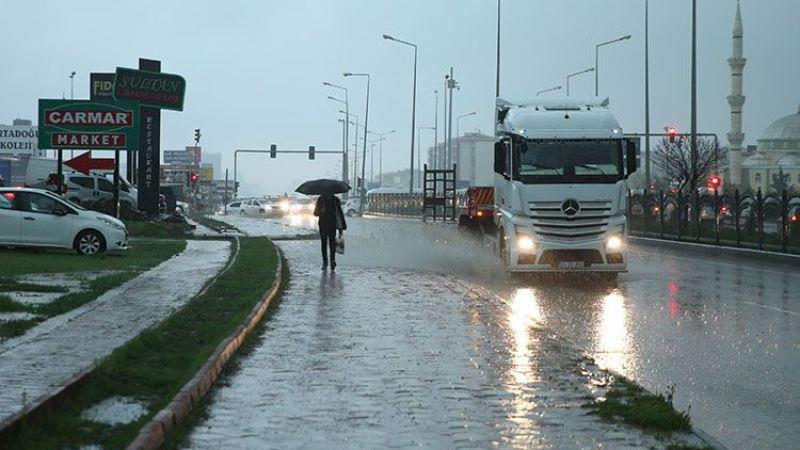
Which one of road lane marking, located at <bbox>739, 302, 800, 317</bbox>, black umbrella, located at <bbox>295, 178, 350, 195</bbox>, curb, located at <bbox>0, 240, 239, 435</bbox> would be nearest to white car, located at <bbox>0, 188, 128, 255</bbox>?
black umbrella, located at <bbox>295, 178, 350, 195</bbox>

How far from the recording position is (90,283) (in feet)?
59.0

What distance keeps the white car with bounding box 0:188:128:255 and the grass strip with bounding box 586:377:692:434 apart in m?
18.5

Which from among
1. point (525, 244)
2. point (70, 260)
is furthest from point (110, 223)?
point (525, 244)

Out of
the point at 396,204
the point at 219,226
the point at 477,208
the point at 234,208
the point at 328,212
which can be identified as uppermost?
the point at 396,204

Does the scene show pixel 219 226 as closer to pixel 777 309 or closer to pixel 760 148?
pixel 777 309

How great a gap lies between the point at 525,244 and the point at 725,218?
15.7 metres

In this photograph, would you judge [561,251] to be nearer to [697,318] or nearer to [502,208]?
[502,208]

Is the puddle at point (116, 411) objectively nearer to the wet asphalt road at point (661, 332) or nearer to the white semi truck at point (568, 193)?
the wet asphalt road at point (661, 332)

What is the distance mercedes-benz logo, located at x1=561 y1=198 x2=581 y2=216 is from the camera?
20.5 metres

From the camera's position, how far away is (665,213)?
4062cm

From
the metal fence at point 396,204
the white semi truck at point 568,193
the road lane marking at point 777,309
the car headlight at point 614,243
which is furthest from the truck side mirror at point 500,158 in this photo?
the metal fence at point 396,204

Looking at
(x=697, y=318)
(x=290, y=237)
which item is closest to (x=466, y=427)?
(x=697, y=318)

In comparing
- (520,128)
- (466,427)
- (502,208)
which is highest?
(520,128)

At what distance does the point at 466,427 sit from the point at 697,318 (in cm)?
794
